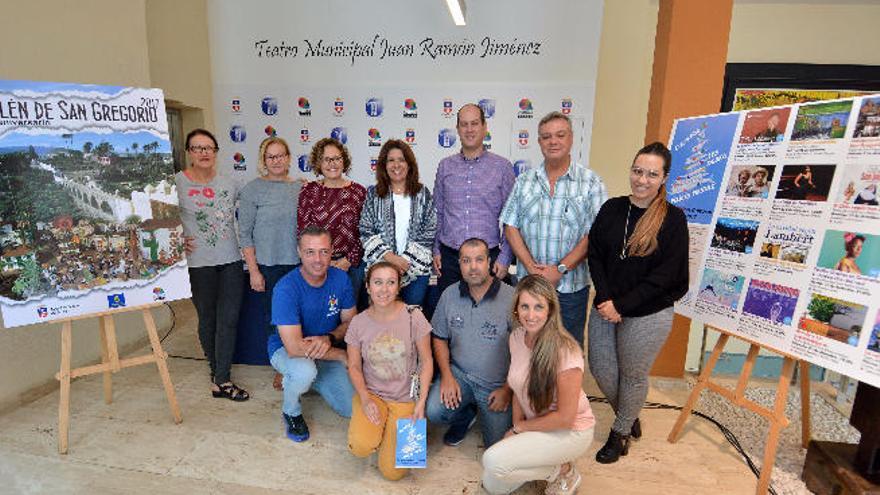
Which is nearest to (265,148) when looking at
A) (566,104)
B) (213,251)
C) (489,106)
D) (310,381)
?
(213,251)

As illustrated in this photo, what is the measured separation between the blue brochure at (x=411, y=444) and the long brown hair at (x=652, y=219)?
1318 millimetres

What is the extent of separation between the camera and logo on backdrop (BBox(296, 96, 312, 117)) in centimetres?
518

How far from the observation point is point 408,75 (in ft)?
16.5

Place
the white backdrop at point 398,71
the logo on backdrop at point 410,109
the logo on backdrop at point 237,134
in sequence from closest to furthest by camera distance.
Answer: the white backdrop at point 398,71 → the logo on backdrop at point 410,109 → the logo on backdrop at point 237,134

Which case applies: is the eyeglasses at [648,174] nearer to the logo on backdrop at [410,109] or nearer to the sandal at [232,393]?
the sandal at [232,393]

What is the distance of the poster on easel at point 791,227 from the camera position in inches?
71.6

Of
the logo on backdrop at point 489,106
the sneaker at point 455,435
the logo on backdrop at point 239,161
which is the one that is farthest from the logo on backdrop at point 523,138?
the sneaker at point 455,435

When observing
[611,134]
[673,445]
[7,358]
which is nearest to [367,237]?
[673,445]

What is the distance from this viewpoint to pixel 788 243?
2.08 m

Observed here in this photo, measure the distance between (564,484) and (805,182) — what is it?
1.72 metres

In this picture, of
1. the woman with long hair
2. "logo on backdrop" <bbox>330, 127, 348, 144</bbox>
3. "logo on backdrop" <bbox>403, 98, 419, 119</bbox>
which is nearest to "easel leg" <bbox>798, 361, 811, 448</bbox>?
the woman with long hair

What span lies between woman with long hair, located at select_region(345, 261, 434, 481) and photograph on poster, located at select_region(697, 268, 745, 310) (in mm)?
1501

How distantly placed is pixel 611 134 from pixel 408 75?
2421mm

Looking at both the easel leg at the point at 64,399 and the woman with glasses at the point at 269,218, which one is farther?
the woman with glasses at the point at 269,218
